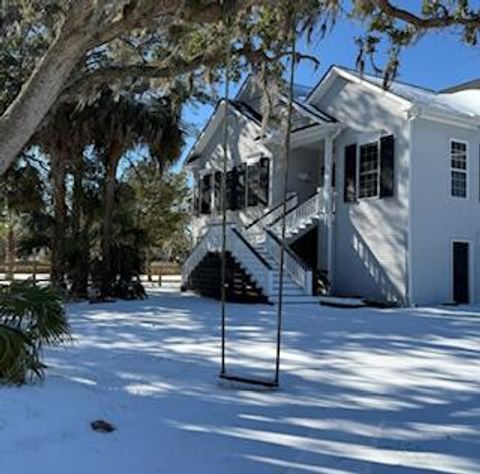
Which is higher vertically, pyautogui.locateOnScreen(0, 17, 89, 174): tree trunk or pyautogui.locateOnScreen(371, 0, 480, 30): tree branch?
pyautogui.locateOnScreen(371, 0, 480, 30): tree branch

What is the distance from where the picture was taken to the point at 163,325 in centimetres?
1253

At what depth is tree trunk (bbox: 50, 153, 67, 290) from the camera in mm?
19125

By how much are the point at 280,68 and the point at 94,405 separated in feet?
27.1

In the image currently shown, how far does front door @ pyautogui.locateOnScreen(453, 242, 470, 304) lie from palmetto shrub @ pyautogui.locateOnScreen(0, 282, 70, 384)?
45.3 ft

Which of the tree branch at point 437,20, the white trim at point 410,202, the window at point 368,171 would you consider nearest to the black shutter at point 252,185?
the window at point 368,171

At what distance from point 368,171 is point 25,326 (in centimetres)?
1405

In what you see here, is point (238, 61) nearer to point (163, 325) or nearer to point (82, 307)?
point (163, 325)

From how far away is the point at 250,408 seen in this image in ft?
19.5

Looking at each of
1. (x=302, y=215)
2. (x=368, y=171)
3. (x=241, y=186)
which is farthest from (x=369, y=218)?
(x=241, y=186)

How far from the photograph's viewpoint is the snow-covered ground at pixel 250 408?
4504 mm

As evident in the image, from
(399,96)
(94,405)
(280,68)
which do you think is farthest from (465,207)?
(94,405)

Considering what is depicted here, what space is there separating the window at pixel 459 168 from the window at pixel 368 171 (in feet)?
6.65

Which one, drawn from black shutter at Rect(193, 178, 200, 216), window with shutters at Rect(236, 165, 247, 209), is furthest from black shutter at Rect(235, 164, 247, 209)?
black shutter at Rect(193, 178, 200, 216)

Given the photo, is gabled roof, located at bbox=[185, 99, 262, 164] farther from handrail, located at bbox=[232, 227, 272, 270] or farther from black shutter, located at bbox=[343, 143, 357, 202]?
handrail, located at bbox=[232, 227, 272, 270]
